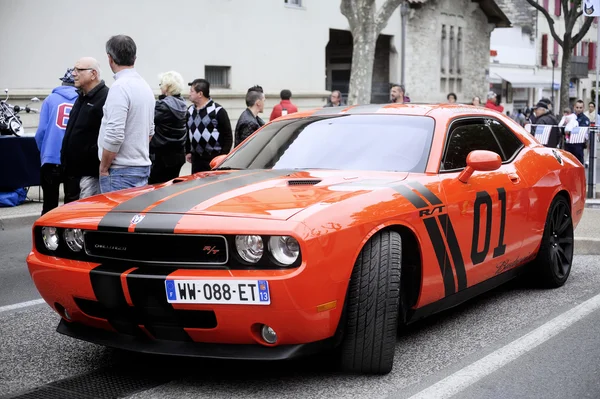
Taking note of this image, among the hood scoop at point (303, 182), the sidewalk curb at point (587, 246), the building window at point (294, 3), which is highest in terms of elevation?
the building window at point (294, 3)

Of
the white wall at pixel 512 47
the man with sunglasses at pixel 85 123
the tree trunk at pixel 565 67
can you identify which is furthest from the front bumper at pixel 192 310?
the white wall at pixel 512 47

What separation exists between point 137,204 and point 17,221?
684 cm

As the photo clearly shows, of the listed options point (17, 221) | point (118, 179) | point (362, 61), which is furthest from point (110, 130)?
point (362, 61)

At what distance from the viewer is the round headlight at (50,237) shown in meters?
4.58

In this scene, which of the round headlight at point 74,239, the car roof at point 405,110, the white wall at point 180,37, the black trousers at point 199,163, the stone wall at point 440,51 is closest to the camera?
the round headlight at point 74,239

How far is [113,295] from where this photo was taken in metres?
4.19

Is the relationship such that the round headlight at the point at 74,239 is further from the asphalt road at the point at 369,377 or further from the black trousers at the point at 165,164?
the black trousers at the point at 165,164

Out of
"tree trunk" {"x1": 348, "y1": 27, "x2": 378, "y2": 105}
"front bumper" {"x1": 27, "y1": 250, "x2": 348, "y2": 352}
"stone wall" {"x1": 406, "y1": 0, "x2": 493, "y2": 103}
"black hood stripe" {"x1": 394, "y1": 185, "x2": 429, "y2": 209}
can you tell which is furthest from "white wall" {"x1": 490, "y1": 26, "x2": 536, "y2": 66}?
"front bumper" {"x1": 27, "y1": 250, "x2": 348, "y2": 352}

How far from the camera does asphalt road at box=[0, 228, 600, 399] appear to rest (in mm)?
4254

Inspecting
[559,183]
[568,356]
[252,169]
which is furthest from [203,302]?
[559,183]

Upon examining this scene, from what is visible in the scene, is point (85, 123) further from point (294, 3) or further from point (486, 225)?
point (294, 3)

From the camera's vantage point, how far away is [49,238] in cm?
461

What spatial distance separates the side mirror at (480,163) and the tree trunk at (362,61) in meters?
13.2

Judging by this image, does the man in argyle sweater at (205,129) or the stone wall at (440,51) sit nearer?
the man in argyle sweater at (205,129)
